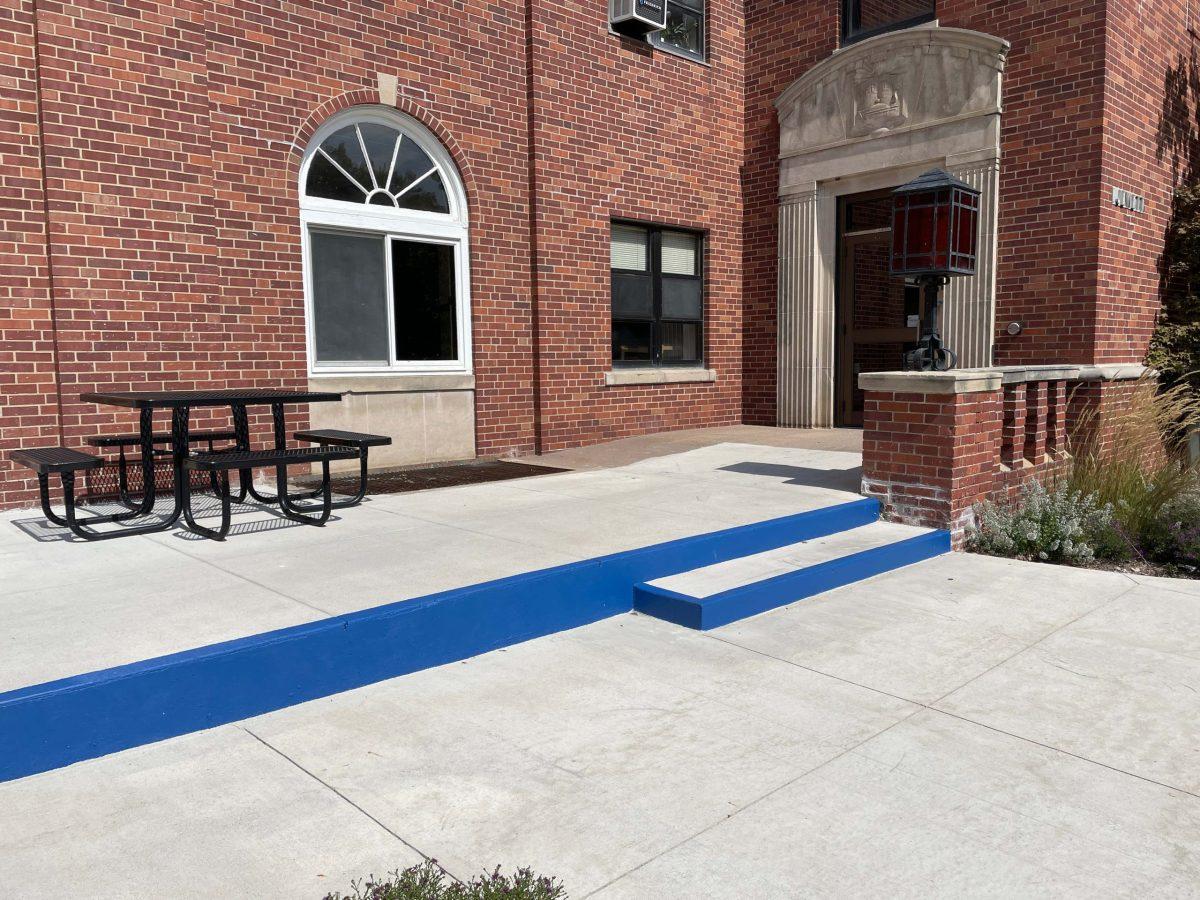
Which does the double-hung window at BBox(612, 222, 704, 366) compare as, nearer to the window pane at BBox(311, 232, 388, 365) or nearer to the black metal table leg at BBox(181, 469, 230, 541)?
the window pane at BBox(311, 232, 388, 365)

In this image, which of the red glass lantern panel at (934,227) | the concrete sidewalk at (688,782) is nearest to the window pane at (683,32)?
the red glass lantern panel at (934,227)

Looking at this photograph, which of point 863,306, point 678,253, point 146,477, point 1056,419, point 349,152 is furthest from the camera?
point 863,306

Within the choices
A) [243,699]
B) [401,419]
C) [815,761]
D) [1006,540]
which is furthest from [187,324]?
[1006,540]

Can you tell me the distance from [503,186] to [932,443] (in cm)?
555

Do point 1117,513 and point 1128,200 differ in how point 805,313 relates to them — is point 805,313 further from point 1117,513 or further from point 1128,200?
point 1117,513

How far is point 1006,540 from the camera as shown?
248 inches

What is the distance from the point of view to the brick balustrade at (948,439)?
20.6 feet

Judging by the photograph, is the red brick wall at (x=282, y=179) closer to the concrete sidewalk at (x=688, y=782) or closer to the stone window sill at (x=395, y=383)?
the stone window sill at (x=395, y=383)

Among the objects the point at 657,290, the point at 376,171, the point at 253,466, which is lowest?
the point at 253,466

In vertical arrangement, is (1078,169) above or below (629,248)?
above

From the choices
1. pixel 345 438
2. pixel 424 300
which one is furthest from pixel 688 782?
pixel 424 300

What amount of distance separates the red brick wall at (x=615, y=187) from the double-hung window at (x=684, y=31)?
180mm

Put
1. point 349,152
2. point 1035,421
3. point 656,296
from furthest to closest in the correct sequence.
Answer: point 656,296, point 349,152, point 1035,421

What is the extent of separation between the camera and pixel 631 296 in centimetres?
1107
